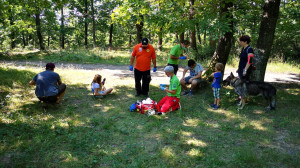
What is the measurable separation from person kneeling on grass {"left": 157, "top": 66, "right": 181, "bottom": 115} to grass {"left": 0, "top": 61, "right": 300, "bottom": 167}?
0.77 ft

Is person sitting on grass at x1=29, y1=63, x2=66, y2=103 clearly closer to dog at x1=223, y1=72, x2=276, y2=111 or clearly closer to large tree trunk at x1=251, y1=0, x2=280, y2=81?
dog at x1=223, y1=72, x2=276, y2=111

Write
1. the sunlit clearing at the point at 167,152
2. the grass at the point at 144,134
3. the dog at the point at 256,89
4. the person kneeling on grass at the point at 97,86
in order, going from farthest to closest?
1. the person kneeling on grass at the point at 97,86
2. the dog at the point at 256,89
3. the sunlit clearing at the point at 167,152
4. the grass at the point at 144,134

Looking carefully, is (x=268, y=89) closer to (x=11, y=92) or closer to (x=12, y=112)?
(x=12, y=112)

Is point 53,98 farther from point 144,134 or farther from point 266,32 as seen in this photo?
point 266,32

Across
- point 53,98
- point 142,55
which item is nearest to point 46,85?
point 53,98

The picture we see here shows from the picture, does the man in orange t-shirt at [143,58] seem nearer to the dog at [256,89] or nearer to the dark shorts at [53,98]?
the dark shorts at [53,98]

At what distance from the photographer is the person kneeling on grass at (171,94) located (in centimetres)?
536

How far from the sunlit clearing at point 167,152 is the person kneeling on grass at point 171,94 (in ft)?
5.49

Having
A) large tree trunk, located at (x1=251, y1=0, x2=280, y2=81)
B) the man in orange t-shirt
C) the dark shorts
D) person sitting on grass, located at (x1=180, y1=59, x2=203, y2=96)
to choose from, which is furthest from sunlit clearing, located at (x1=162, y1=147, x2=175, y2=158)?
large tree trunk, located at (x1=251, y1=0, x2=280, y2=81)

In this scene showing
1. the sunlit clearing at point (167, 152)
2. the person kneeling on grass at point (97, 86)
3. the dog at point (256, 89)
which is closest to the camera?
the sunlit clearing at point (167, 152)

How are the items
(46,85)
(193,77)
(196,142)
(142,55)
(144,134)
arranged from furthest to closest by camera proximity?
(193,77) → (142,55) → (46,85) → (144,134) → (196,142)

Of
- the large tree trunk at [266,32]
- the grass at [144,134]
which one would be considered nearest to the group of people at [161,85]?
the grass at [144,134]

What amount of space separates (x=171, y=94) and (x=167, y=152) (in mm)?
2069

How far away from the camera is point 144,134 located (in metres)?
4.46
